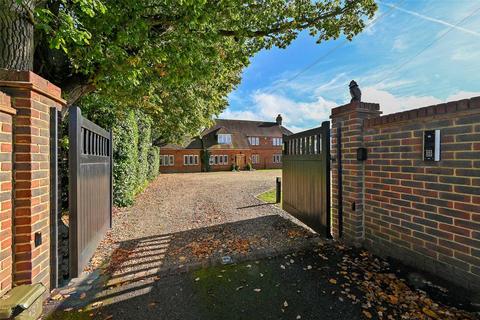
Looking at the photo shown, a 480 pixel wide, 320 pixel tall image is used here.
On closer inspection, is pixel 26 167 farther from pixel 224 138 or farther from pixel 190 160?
pixel 224 138

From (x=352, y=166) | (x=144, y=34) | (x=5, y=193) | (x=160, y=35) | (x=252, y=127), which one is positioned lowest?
(x=5, y=193)

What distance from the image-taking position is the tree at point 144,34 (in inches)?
125

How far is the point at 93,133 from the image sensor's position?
3764 millimetres

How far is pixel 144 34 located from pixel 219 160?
26.4 metres

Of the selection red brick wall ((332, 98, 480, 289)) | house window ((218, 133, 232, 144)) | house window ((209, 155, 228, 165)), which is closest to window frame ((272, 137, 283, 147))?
house window ((218, 133, 232, 144))

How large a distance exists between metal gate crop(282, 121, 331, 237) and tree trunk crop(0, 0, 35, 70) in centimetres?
460

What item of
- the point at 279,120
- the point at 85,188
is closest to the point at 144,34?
the point at 85,188

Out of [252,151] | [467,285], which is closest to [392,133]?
[467,285]

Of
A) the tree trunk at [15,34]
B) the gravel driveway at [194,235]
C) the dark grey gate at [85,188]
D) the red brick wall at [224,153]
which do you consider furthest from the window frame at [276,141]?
the tree trunk at [15,34]

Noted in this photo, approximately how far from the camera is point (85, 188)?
127 inches

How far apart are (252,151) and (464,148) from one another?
31.1 meters

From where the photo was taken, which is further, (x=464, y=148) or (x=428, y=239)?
(x=428, y=239)

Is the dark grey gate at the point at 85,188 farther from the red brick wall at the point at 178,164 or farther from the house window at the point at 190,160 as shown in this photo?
the house window at the point at 190,160

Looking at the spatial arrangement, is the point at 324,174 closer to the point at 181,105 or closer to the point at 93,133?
the point at 93,133
